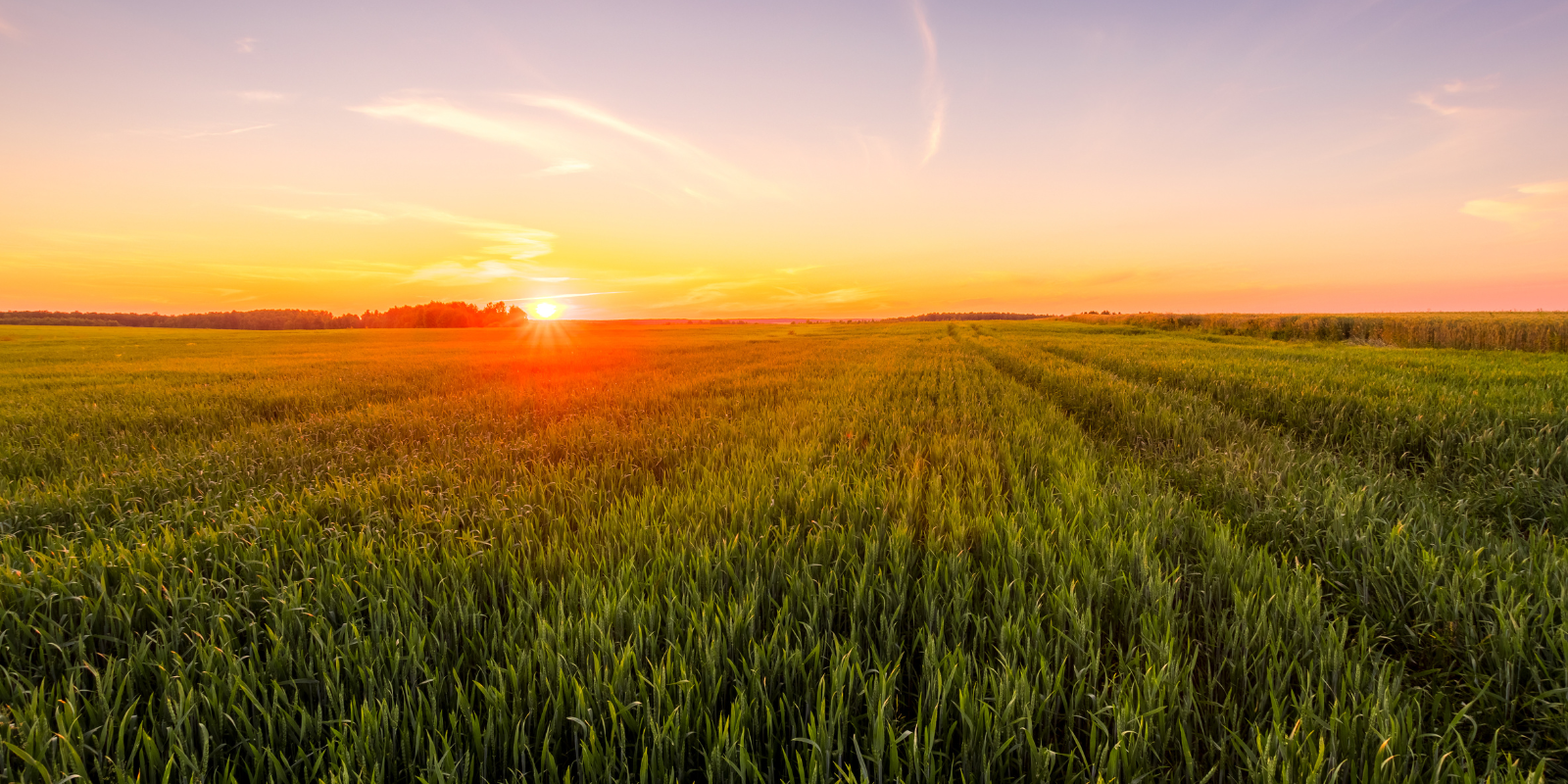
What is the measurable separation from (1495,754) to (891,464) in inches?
131

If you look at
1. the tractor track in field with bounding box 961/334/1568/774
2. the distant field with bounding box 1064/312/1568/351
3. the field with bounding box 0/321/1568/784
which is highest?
the distant field with bounding box 1064/312/1568/351

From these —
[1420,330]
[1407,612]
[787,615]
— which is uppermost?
[1420,330]

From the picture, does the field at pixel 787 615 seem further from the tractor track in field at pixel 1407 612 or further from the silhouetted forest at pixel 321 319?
the silhouetted forest at pixel 321 319

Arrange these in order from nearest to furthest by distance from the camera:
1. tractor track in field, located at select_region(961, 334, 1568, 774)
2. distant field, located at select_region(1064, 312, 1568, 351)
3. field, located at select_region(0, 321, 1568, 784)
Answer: field, located at select_region(0, 321, 1568, 784) → tractor track in field, located at select_region(961, 334, 1568, 774) → distant field, located at select_region(1064, 312, 1568, 351)

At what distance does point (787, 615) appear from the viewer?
6.72ft

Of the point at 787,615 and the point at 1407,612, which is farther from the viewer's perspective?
the point at 1407,612

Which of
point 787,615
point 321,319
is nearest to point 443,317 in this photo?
point 321,319

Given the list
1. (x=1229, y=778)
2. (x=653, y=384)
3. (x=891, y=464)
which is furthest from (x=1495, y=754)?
(x=653, y=384)

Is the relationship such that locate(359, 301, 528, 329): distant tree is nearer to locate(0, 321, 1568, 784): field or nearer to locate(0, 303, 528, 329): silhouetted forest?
locate(0, 303, 528, 329): silhouetted forest

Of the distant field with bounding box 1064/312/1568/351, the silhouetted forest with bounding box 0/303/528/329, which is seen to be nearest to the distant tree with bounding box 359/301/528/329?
the silhouetted forest with bounding box 0/303/528/329

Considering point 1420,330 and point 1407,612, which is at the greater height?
point 1420,330

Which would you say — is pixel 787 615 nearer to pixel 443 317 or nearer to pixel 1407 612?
pixel 1407 612

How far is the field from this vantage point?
150cm

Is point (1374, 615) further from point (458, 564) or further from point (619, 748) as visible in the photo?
point (458, 564)
